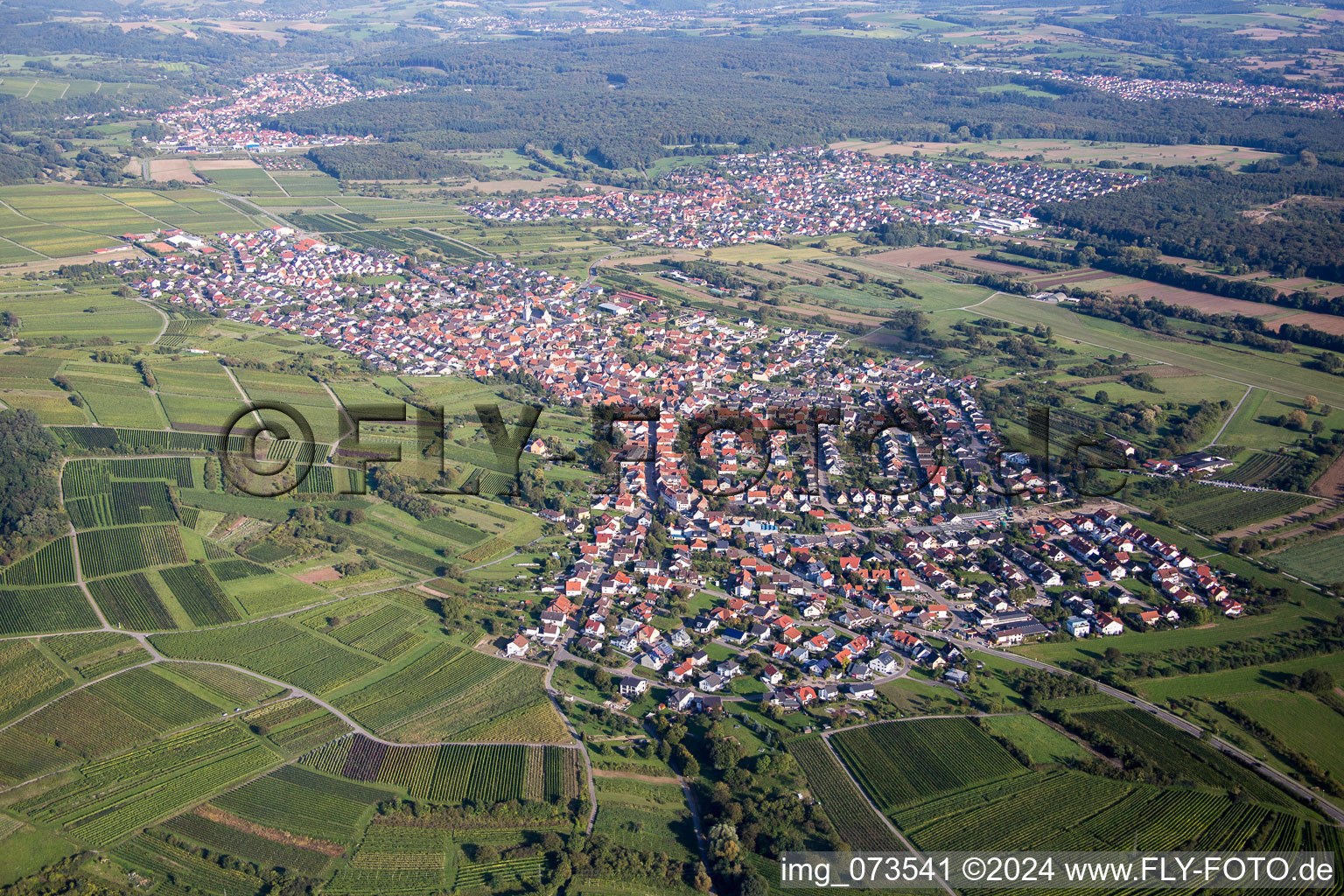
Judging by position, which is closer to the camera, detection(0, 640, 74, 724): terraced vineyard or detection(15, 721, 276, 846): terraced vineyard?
detection(15, 721, 276, 846): terraced vineyard

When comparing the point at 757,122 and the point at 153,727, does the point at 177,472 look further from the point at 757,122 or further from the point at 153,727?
the point at 757,122

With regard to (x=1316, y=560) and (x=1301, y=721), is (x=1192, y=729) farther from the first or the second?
(x=1316, y=560)

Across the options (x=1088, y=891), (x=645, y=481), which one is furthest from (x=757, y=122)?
(x=1088, y=891)

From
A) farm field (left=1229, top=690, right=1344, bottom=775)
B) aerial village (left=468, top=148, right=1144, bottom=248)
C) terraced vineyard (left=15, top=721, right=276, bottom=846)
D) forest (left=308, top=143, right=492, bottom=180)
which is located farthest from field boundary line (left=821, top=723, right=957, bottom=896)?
forest (left=308, top=143, right=492, bottom=180)

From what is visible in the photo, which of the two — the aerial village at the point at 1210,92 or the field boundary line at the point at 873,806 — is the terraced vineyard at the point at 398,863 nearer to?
the field boundary line at the point at 873,806

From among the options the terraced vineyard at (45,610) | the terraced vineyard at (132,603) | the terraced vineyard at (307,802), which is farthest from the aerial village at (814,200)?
the terraced vineyard at (307,802)

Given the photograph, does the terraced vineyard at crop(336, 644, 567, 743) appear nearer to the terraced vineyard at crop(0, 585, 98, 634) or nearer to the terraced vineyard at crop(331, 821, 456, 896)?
the terraced vineyard at crop(331, 821, 456, 896)
